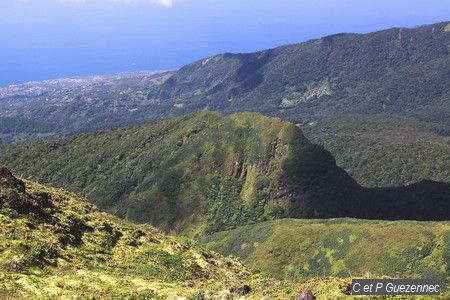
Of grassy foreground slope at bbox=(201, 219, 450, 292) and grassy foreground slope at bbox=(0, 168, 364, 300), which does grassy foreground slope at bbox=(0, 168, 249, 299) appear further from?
grassy foreground slope at bbox=(201, 219, 450, 292)

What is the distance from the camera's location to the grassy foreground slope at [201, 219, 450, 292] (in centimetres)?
13975

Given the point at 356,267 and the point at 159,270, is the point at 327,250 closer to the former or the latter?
the point at 356,267

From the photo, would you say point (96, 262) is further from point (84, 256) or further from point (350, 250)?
point (350, 250)

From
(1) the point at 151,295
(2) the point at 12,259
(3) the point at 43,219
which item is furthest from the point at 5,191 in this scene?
(1) the point at 151,295

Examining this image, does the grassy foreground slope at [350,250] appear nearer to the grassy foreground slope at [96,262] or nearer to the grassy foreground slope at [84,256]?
the grassy foreground slope at [84,256]

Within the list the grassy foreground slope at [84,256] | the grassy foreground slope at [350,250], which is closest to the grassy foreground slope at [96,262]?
the grassy foreground slope at [84,256]

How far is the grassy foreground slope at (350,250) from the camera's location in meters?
140

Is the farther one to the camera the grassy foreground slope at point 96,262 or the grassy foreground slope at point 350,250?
the grassy foreground slope at point 350,250

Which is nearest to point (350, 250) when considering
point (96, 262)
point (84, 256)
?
point (96, 262)

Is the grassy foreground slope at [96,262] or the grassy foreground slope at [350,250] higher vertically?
the grassy foreground slope at [96,262]

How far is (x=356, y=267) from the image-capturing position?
149m

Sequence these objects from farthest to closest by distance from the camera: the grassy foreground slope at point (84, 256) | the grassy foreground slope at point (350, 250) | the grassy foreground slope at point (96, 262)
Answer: the grassy foreground slope at point (350, 250) → the grassy foreground slope at point (84, 256) → the grassy foreground slope at point (96, 262)

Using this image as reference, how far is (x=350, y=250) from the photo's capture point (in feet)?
506

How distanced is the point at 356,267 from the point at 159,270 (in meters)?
114
